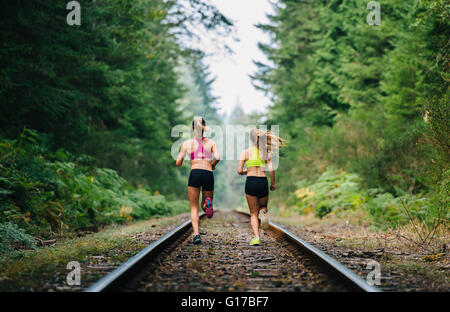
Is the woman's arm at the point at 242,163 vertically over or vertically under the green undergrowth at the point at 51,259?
over

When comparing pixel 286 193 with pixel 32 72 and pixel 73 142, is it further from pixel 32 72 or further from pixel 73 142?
pixel 32 72

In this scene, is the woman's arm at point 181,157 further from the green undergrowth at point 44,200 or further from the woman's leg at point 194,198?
the green undergrowth at point 44,200

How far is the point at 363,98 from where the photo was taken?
18.7 meters

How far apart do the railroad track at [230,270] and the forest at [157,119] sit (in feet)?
7.84

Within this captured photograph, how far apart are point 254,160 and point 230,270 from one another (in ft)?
8.99

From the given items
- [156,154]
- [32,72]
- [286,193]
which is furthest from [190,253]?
[156,154]

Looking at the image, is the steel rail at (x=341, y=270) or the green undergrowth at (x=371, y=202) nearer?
the steel rail at (x=341, y=270)

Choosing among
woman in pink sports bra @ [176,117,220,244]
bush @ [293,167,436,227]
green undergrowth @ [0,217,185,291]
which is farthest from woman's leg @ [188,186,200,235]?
bush @ [293,167,436,227]

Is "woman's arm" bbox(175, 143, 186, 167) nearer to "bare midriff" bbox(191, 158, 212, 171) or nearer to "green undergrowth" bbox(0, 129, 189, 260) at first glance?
"bare midriff" bbox(191, 158, 212, 171)

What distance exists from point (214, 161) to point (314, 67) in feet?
60.9

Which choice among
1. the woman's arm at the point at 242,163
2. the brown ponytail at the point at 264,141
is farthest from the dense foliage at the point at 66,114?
the brown ponytail at the point at 264,141

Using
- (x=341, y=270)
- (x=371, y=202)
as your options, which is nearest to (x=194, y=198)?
(x=341, y=270)

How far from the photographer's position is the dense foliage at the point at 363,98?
958 centimetres
